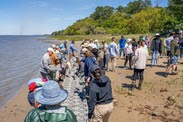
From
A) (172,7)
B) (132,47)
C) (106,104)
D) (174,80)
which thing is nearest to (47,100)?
(106,104)

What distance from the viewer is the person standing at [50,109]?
101 inches

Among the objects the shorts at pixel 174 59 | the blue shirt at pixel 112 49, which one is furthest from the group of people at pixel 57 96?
the shorts at pixel 174 59

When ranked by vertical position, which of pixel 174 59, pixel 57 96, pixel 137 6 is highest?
pixel 137 6

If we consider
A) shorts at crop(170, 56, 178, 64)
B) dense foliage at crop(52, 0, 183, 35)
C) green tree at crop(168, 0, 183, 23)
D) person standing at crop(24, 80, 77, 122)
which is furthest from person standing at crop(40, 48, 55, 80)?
green tree at crop(168, 0, 183, 23)

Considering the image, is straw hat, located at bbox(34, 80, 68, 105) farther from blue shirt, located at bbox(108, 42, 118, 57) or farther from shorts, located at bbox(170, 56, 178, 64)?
blue shirt, located at bbox(108, 42, 118, 57)

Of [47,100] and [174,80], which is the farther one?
[174,80]

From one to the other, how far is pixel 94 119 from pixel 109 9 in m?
121

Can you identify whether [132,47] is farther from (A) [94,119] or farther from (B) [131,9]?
(B) [131,9]

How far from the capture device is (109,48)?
491 inches

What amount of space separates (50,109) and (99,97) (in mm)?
1665

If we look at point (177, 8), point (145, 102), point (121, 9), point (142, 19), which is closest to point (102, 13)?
point (121, 9)

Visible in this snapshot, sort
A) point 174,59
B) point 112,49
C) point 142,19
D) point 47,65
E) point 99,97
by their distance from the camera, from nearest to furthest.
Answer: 1. point 99,97
2. point 47,65
3. point 174,59
4. point 112,49
5. point 142,19

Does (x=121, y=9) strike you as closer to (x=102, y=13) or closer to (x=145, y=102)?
(x=102, y=13)

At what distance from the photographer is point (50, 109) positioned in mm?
2670
